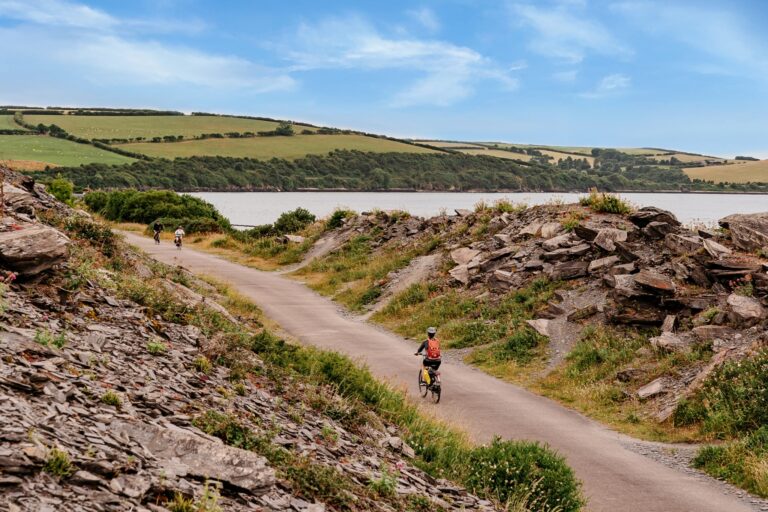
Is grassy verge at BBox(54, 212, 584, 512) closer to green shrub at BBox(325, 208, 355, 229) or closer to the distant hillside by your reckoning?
green shrub at BBox(325, 208, 355, 229)

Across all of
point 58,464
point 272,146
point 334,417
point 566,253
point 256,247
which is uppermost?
point 272,146

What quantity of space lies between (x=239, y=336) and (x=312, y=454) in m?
6.42

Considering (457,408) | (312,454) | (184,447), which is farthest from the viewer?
(457,408)

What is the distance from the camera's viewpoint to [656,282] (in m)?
21.4

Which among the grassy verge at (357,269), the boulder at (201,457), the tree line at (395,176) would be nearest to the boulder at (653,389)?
the boulder at (201,457)

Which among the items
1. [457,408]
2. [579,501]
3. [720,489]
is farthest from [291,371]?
[720,489]

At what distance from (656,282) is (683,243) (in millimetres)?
2751

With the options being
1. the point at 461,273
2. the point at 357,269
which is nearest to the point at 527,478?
the point at 461,273

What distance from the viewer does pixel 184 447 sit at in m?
7.79

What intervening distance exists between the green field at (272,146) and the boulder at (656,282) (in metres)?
129

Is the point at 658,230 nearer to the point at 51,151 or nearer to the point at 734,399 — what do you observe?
the point at 734,399

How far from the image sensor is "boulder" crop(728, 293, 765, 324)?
18.3 m

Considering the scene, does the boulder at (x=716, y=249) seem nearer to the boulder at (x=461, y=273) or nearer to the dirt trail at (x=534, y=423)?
the dirt trail at (x=534, y=423)

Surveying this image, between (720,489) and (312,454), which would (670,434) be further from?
(312,454)
